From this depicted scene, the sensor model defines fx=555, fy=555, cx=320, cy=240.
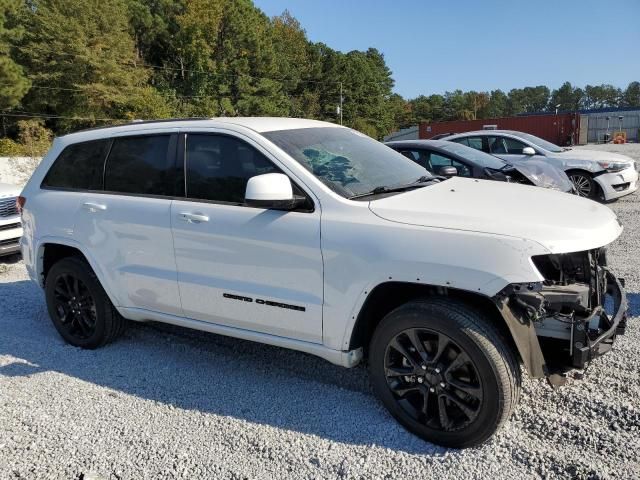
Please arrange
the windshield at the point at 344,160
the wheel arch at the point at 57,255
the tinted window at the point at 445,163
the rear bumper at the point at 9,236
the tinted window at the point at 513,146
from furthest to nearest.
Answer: the tinted window at the point at 513,146, the tinted window at the point at 445,163, the rear bumper at the point at 9,236, the wheel arch at the point at 57,255, the windshield at the point at 344,160

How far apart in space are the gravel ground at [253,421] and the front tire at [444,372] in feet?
0.41

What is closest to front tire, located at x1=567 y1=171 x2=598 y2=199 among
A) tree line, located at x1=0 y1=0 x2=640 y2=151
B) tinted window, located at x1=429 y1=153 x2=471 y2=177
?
tinted window, located at x1=429 y1=153 x2=471 y2=177

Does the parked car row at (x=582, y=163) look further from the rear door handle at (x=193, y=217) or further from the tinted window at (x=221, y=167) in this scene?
the rear door handle at (x=193, y=217)

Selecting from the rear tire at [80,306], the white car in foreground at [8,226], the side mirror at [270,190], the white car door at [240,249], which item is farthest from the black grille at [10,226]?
the side mirror at [270,190]

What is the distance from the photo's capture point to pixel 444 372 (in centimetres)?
298

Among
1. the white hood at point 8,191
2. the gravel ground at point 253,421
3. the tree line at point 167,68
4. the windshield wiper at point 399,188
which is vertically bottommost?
the gravel ground at point 253,421

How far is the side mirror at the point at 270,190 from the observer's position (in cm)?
316

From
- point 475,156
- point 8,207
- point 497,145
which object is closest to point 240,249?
point 8,207

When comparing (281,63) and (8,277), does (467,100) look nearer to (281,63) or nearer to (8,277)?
(281,63)

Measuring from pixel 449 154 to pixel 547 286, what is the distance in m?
5.58

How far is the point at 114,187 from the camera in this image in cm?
430

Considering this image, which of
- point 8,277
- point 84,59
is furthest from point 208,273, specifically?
point 84,59

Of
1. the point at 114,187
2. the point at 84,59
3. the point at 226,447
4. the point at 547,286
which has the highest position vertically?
the point at 84,59

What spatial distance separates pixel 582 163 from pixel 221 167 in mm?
8979
